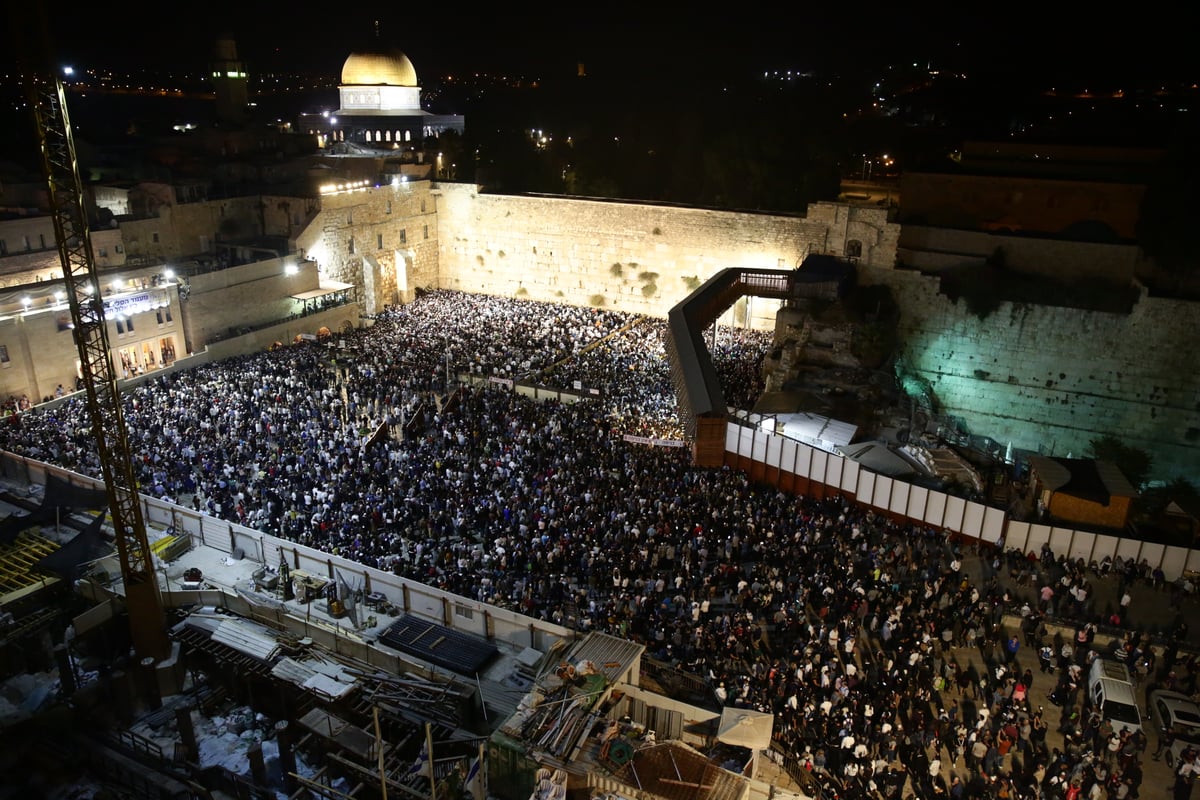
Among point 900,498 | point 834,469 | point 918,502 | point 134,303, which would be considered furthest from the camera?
point 134,303

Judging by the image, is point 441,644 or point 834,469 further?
point 834,469

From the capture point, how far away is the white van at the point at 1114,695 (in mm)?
10750

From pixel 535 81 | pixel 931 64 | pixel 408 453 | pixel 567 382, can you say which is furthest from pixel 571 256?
pixel 535 81

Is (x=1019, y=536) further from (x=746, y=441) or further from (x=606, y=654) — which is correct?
(x=606, y=654)

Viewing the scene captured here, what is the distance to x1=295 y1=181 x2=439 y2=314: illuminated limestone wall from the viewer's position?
3098 cm

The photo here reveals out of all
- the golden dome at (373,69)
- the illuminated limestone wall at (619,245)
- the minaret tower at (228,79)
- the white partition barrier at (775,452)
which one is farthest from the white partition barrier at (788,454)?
the minaret tower at (228,79)

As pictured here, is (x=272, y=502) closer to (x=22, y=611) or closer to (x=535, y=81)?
(x=22, y=611)

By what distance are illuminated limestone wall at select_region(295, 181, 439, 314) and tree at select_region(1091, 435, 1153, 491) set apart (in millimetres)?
25972

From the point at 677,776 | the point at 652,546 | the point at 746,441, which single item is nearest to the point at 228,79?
the point at 746,441

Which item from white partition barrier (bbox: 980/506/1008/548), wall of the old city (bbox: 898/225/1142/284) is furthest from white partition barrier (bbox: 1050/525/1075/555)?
wall of the old city (bbox: 898/225/1142/284)

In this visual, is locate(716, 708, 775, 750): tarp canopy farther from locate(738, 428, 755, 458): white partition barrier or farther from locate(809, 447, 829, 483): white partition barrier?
locate(738, 428, 755, 458): white partition barrier

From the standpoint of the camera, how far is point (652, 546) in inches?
554

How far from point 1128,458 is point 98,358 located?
82.1 ft

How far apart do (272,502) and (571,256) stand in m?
20.4
